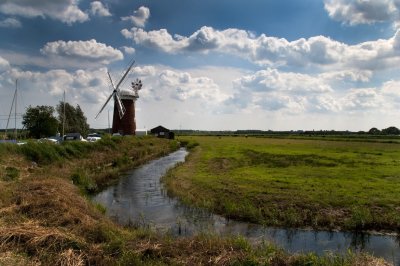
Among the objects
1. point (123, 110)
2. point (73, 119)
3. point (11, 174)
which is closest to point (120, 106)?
point (123, 110)

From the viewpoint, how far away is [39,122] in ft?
256

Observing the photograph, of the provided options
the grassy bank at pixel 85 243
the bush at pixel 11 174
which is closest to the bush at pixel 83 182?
the bush at pixel 11 174

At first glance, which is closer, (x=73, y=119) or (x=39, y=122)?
(x=39, y=122)

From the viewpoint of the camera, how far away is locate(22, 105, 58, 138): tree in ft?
252

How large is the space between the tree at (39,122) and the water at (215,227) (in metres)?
57.5

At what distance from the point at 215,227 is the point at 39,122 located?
7072cm

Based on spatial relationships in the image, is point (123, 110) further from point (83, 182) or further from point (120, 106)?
point (83, 182)

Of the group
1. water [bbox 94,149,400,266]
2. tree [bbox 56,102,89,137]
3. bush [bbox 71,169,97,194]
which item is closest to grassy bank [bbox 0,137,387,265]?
water [bbox 94,149,400,266]

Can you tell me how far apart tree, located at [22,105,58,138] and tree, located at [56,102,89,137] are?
17609 mm

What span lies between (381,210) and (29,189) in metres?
17.8

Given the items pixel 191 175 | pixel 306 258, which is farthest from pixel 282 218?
pixel 191 175

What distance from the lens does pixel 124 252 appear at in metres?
11.0

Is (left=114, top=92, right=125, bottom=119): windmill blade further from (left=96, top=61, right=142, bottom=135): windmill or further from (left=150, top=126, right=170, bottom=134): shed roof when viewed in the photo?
(left=150, top=126, right=170, bottom=134): shed roof

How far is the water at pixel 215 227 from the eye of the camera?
14.7 meters
